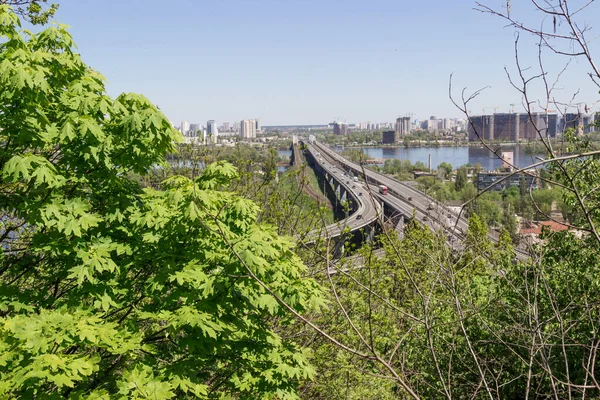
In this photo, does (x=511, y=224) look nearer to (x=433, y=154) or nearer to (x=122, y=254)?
(x=122, y=254)

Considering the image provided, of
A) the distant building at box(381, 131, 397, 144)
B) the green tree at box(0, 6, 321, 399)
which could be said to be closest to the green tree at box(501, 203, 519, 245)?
the green tree at box(0, 6, 321, 399)

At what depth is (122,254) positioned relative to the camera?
4586 mm

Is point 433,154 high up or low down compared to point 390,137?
down

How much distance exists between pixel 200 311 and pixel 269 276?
739mm

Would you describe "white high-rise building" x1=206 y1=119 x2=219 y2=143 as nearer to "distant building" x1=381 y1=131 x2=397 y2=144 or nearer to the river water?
the river water

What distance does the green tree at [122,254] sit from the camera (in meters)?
3.86

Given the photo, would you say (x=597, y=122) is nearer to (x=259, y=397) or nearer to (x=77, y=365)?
(x=259, y=397)

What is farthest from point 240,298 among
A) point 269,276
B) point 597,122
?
point 597,122

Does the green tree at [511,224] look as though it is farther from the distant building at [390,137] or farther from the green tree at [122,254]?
the distant building at [390,137]

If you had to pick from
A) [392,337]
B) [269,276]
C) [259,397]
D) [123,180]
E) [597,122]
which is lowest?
[392,337]

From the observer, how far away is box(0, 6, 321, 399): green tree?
386 cm

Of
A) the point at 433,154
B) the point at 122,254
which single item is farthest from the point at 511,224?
the point at 433,154

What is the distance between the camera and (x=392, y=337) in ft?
28.7

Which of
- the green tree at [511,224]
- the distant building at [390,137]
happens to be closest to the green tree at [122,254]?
the green tree at [511,224]
